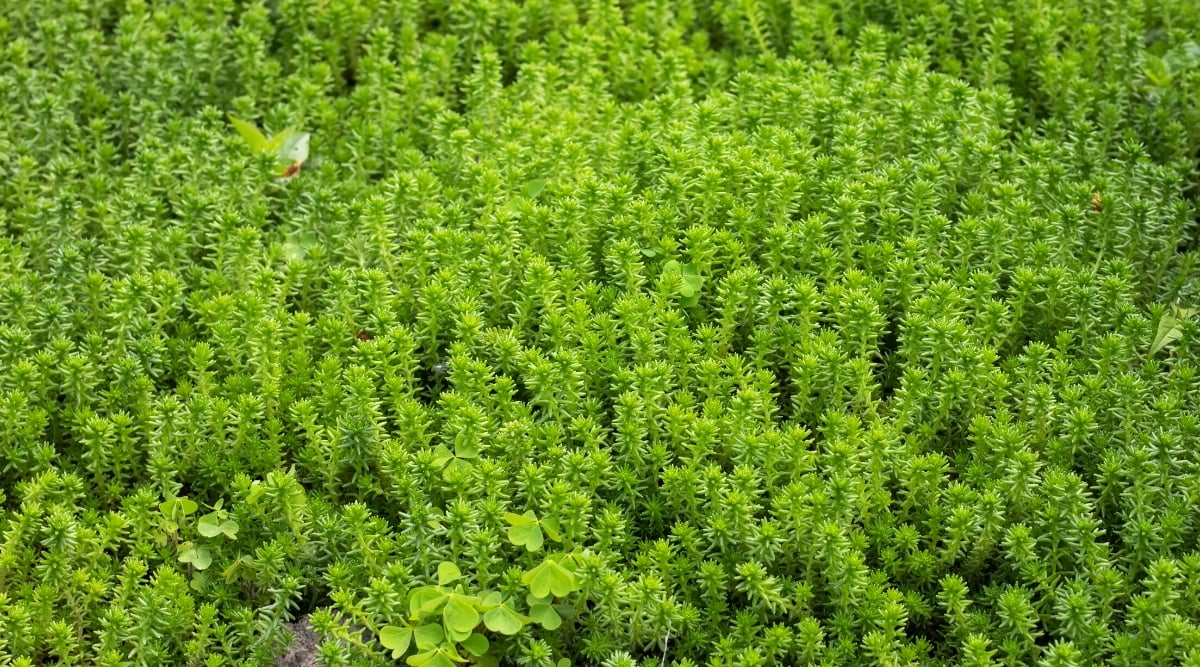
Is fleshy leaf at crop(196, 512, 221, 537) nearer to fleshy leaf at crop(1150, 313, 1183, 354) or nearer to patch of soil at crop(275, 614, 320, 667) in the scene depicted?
patch of soil at crop(275, 614, 320, 667)

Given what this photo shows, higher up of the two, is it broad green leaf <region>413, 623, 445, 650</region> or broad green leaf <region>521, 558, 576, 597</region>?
broad green leaf <region>521, 558, 576, 597</region>

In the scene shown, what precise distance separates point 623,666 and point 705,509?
58 centimetres

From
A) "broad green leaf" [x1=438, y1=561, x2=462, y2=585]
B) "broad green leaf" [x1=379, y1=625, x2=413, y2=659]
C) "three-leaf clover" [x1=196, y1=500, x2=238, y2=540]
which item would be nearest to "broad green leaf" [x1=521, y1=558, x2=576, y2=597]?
"broad green leaf" [x1=438, y1=561, x2=462, y2=585]

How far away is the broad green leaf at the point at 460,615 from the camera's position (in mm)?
3381

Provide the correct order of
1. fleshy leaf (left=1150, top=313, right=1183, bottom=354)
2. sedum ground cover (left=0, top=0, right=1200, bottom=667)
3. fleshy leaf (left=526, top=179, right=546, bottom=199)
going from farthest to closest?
1. fleshy leaf (left=526, top=179, right=546, bottom=199)
2. fleshy leaf (left=1150, top=313, right=1183, bottom=354)
3. sedum ground cover (left=0, top=0, right=1200, bottom=667)

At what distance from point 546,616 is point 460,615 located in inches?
9.7

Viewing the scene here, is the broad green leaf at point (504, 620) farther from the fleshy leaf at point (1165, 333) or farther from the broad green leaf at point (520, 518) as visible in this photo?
the fleshy leaf at point (1165, 333)

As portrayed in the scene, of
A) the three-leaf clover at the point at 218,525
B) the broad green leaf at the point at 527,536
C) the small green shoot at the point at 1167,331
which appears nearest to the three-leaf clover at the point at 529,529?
the broad green leaf at the point at 527,536

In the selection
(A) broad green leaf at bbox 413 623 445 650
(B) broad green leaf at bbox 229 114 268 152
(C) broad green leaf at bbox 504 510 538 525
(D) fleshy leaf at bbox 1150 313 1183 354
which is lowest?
(A) broad green leaf at bbox 413 623 445 650

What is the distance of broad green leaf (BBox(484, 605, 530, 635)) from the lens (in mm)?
3391

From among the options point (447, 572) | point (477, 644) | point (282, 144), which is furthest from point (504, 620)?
point (282, 144)

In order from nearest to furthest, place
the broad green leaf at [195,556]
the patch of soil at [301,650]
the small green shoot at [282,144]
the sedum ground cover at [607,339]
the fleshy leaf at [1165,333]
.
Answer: the sedum ground cover at [607,339] < the patch of soil at [301,650] < the broad green leaf at [195,556] < the fleshy leaf at [1165,333] < the small green shoot at [282,144]

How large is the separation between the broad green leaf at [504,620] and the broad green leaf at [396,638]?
0.23 m

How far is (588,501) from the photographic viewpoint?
3.57 metres
